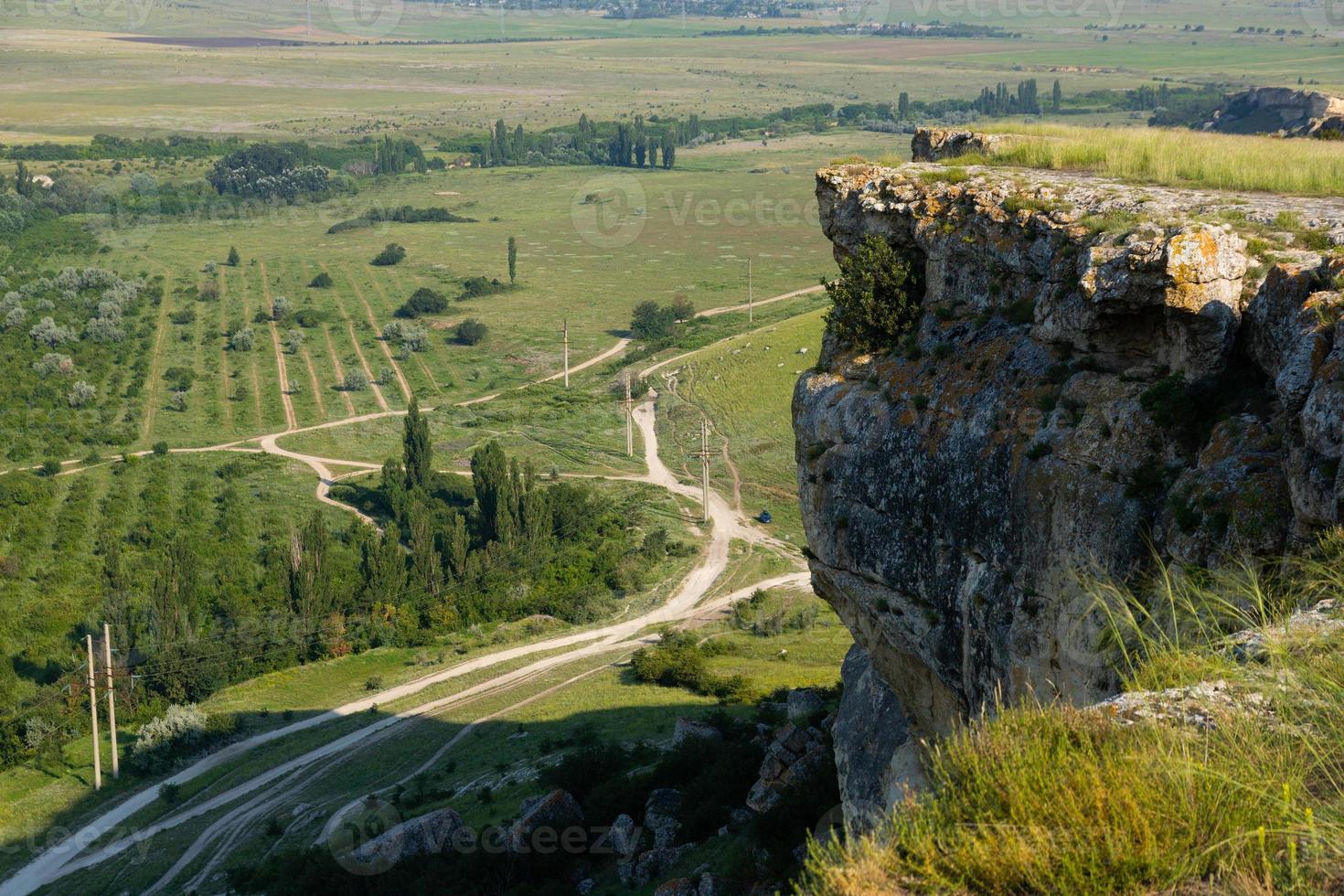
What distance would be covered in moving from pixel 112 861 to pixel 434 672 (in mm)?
17180

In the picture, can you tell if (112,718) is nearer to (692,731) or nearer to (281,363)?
(692,731)

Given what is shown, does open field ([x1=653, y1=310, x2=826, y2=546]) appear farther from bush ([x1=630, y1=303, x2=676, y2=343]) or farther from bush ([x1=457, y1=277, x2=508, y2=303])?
bush ([x1=457, y1=277, x2=508, y2=303])

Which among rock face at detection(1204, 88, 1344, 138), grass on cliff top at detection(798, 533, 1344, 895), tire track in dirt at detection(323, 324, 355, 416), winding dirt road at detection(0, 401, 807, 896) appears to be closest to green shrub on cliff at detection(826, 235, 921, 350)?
grass on cliff top at detection(798, 533, 1344, 895)

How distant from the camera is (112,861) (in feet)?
135

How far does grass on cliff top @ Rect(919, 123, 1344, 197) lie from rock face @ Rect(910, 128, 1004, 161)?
1.81 ft

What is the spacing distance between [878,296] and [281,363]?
95727 millimetres

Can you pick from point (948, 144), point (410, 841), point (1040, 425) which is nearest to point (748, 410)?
point (410, 841)

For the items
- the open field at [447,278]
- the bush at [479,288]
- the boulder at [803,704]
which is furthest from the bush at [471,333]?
the boulder at [803,704]

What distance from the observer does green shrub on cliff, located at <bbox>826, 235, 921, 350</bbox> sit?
23172mm

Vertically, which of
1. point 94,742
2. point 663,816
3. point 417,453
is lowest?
point 94,742

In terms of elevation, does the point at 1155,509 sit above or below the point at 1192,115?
below

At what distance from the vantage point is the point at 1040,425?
1770 cm

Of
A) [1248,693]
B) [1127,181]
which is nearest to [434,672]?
[1127,181]

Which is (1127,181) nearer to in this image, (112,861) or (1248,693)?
(1248,693)
